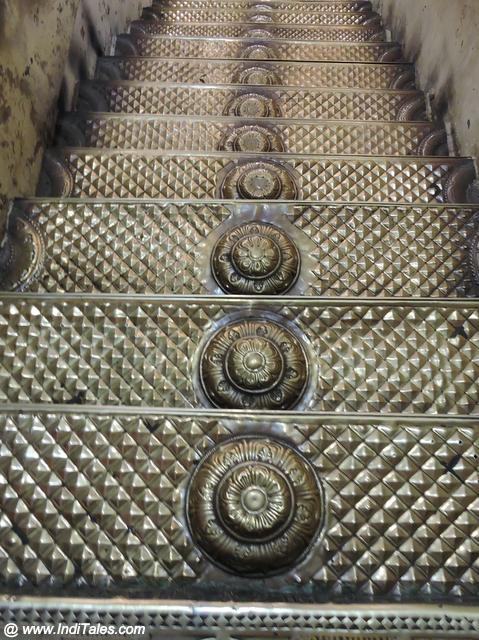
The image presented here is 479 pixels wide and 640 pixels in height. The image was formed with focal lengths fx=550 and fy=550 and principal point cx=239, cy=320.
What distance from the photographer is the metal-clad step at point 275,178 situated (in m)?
2.04

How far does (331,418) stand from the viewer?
50.0 inches

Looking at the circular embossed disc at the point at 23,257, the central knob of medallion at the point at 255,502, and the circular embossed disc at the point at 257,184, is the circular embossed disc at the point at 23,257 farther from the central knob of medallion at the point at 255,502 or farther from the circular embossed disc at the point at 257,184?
the central knob of medallion at the point at 255,502

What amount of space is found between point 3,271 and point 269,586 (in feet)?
4.20

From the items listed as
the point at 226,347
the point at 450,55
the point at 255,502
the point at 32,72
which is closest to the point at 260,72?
the point at 450,55

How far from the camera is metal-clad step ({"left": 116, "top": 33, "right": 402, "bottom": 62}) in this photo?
3.00 meters

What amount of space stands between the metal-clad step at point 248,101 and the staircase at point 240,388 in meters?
0.27

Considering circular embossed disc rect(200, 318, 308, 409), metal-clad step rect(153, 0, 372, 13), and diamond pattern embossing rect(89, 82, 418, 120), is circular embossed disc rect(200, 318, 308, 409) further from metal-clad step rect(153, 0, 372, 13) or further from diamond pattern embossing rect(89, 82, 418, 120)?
metal-clad step rect(153, 0, 372, 13)

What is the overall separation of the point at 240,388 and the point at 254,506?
1.18ft

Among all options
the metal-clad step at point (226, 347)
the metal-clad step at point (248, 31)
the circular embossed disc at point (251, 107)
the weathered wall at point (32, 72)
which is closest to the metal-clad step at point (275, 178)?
the weathered wall at point (32, 72)

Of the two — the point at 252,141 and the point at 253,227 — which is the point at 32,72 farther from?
the point at 253,227

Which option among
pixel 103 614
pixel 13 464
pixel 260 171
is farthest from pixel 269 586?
pixel 260 171

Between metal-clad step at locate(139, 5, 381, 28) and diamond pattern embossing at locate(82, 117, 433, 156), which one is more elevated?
metal-clad step at locate(139, 5, 381, 28)

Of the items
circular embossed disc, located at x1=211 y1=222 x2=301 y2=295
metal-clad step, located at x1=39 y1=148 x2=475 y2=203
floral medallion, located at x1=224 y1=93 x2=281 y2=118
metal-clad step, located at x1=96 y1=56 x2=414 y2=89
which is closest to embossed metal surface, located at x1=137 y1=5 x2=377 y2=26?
metal-clad step, located at x1=96 y1=56 x2=414 y2=89

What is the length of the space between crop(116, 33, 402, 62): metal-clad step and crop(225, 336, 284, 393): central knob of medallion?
210 centimetres
